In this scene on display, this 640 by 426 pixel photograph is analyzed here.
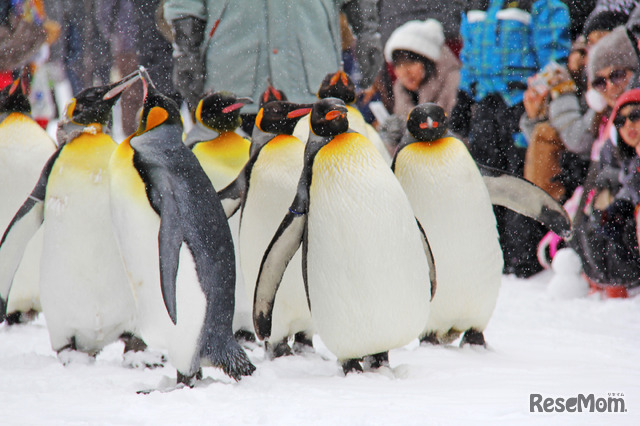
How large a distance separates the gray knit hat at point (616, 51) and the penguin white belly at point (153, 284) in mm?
3174

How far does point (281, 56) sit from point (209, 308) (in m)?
1.80

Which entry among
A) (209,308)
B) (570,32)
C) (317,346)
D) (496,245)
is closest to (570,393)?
(496,245)

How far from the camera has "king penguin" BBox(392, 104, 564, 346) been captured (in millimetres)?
2682

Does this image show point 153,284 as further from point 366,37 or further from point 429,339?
point 366,37

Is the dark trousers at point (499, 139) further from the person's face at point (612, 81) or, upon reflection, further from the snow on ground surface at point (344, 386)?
the snow on ground surface at point (344, 386)

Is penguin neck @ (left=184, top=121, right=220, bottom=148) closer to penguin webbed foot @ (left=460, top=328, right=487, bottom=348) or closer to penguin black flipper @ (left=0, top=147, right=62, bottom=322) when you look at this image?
penguin black flipper @ (left=0, top=147, right=62, bottom=322)

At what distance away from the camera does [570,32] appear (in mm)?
5332

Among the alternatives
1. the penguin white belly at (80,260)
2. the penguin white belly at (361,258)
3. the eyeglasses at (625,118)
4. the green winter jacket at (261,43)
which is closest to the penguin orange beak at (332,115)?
the penguin white belly at (361,258)

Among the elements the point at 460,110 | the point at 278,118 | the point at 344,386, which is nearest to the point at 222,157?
the point at 278,118

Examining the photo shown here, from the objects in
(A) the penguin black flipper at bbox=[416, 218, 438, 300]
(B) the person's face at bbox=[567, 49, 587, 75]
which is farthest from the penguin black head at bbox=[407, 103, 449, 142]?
(B) the person's face at bbox=[567, 49, 587, 75]

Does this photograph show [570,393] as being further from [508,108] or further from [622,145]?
[508,108]

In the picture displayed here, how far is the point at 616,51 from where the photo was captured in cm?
426

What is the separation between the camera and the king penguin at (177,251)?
84.5 inches

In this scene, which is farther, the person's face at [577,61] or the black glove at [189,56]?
the person's face at [577,61]
